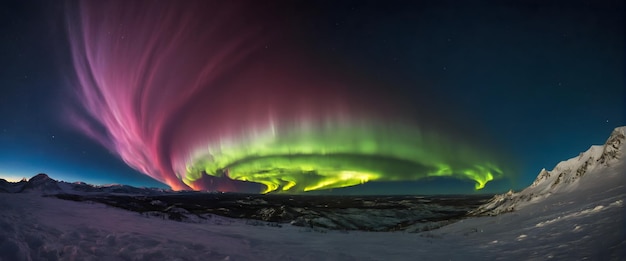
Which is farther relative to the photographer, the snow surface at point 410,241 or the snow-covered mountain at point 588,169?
the snow-covered mountain at point 588,169

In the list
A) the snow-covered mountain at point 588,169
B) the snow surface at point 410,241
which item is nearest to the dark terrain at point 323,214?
the snow-covered mountain at point 588,169

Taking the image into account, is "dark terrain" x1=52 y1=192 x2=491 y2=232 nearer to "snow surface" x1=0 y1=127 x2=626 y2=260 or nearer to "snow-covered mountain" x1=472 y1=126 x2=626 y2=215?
"snow-covered mountain" x1=472 y1=126 x2=626 y2=215

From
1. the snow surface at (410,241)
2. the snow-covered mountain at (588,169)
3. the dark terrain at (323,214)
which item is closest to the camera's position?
the snow surface at (410,241)

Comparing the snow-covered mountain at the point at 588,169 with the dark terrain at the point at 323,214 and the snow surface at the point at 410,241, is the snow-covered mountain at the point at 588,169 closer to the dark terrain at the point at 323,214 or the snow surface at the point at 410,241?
Answer: the snow surface at the point at 410,241

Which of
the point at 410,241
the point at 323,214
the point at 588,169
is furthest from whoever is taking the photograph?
the point at 323,214

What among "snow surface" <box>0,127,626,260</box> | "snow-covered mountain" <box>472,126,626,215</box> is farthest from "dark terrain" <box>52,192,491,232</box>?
"snow surface" <box>0,127,626,260</box>

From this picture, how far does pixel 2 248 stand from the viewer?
693cm

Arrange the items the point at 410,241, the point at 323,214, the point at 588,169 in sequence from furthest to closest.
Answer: the point at 323,214 < the point at 588,169 < the point at 410,241

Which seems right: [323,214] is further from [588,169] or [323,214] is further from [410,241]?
[588,169]

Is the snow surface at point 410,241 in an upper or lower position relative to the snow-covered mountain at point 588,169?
lower

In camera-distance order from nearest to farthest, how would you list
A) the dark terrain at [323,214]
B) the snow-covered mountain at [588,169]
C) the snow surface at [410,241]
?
the snow surface at [410,241], the snow-covered mountain at [588,169], the dark terrain at [323,214]

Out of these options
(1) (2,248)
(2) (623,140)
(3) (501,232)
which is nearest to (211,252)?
(1) (2,248)

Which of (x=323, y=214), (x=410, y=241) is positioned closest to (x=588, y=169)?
(x=410, y=241)

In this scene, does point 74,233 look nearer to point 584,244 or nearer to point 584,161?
point 584,244
